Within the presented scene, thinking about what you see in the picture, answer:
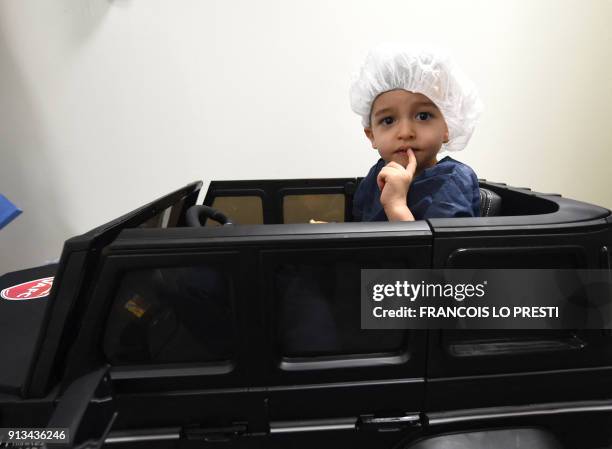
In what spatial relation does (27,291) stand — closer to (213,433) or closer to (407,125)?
(213,433)

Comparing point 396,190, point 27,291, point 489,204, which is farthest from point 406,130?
point 27,291

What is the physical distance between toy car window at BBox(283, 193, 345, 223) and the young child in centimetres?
28

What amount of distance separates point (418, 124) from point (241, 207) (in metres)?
0.49

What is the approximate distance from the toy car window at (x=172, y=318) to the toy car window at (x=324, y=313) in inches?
2.4

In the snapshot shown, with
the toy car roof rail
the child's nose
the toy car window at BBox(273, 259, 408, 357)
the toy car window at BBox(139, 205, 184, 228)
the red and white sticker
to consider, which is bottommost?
the red and white sticker

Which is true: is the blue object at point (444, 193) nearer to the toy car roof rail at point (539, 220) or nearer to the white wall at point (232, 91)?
the toy car roof rail at point (539, 220)

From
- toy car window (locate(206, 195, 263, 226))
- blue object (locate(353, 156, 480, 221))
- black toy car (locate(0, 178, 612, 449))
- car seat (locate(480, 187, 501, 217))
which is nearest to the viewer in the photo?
black toy car (locate(0, 178, 612, 449))

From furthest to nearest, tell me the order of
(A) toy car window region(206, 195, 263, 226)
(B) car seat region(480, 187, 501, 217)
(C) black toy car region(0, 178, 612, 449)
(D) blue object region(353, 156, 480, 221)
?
(A) toy car window region(206, 195, 263, 226) < (B) car seat region(480, 187, 501, 217) < (D) blue object region(353, 156, 480, 221) < (C) black toy car region(0, 178, 612, 449)

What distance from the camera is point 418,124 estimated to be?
0.55 m

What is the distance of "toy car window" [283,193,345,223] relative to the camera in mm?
841

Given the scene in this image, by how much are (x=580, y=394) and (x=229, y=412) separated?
1.38ft

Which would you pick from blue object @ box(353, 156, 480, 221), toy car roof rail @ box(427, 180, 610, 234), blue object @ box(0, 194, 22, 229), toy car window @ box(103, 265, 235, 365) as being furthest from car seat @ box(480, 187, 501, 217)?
blue object @ box(0, 194, 22, 229)

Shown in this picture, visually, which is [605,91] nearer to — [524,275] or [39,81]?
[524,275]

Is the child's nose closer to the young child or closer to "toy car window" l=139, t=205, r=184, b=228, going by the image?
the young child
